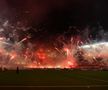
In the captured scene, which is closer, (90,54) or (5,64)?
Answer: (90,54)

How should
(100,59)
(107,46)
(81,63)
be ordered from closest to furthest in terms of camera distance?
(107,46) → (100,59) → (81,63)

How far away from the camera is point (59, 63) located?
136125 mm

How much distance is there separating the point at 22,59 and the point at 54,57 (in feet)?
Answer: 59.8

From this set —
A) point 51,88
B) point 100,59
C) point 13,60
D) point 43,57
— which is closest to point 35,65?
point 43,57

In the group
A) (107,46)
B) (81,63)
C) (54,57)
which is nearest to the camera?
(107,46)

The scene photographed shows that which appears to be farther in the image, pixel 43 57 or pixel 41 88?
pixel 43 57

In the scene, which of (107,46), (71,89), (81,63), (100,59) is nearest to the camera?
(71,89)

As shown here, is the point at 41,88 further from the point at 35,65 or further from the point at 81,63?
the point at 35,65

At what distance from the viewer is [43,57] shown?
447 feet

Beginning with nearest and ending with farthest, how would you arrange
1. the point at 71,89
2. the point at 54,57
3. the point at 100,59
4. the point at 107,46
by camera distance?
1. the point at 71,89
2. the point at 107,46
3. the point at 100,59
4. the point at 54,57

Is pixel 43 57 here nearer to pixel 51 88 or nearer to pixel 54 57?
pixel 54 57

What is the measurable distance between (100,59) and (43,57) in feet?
94.7

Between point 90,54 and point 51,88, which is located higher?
point 90,54

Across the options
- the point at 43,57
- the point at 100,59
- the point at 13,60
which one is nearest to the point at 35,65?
the point at 43,57
